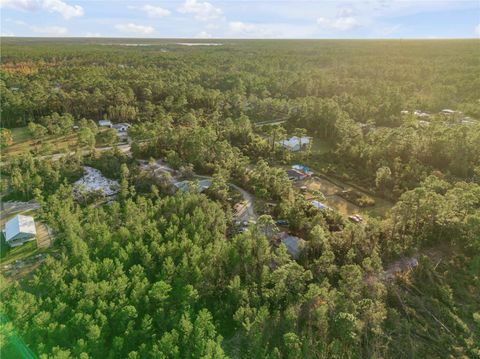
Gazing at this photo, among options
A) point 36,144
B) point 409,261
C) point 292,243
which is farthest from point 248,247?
point 36,144

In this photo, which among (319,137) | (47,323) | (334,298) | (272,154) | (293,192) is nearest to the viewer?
(47,323)

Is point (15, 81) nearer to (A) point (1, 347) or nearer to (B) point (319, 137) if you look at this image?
(B) point (319, 137)

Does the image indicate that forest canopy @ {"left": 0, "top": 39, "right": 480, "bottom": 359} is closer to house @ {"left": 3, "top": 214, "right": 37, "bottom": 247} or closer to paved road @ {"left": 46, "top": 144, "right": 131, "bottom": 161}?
paved road @ {"left": 46, "top": 144, "right": 131, "bottom": 161}

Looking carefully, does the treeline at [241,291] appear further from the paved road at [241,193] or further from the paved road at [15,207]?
the paved road at [15,207]

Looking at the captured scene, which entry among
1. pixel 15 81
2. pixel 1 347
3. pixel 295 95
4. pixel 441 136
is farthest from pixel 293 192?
pixel 15 81

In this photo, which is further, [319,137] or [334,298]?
[319,137]

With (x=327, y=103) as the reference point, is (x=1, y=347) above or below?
below
